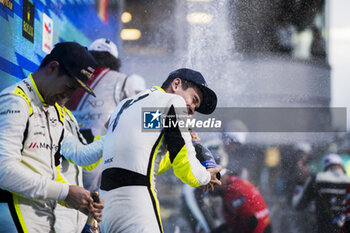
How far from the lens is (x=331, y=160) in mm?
5266

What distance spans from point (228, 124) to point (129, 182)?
60.6 inches

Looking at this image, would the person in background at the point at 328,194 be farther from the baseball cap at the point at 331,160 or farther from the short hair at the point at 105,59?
the short hair at the point at 105,59

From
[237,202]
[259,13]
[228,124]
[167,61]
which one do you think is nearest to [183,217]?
[237,202]

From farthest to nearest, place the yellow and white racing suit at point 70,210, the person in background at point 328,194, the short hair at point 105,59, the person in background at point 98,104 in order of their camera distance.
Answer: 1. the person in background at point 328,194
2. the short hair at point 105,59
3. the person in background at point 98,104
4. the yellow and white racing suit at point 70,210

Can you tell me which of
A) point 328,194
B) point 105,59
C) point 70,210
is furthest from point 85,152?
point 328,194

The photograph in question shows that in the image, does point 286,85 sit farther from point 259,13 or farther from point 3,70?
point 3,70

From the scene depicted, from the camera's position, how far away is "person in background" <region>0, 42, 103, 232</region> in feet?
5.38

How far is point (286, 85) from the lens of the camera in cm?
379

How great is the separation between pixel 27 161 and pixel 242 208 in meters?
2.84

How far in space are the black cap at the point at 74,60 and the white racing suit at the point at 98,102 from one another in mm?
1024

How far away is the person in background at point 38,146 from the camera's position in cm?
164

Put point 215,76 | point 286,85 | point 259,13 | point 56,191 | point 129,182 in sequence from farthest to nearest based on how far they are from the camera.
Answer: point 286,85 → point 215,76 → point 259,13 → point 129,182 → point 56,191

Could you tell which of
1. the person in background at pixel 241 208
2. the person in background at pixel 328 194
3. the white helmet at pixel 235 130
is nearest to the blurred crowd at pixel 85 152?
the white helmet at pixel 235 130

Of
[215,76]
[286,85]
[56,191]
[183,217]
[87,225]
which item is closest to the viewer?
[56,191]
